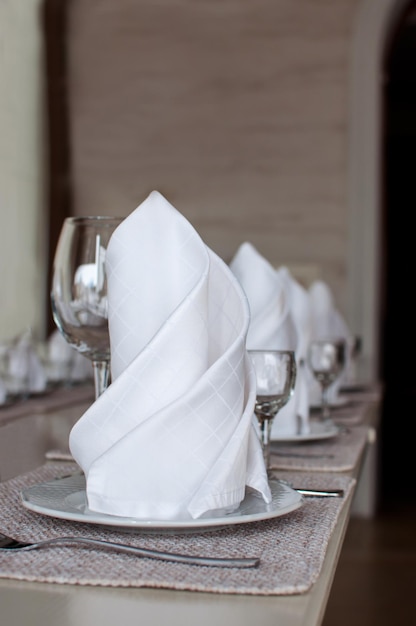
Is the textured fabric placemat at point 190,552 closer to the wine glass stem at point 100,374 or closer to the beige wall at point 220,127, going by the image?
the wine glass stem at point 100,374

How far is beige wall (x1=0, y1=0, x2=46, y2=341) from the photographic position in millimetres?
4277

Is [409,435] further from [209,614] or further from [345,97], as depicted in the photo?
[209,614]

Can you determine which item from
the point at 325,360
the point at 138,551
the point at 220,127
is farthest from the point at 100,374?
the point at 220,127

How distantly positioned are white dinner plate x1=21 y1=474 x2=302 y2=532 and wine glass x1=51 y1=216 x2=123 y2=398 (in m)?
0.16

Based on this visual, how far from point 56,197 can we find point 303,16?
5.05 ft

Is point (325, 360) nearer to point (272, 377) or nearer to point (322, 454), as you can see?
point (322, 454)

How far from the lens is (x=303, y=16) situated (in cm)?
429

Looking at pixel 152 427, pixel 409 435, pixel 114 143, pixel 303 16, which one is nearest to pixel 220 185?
pixel 114 143

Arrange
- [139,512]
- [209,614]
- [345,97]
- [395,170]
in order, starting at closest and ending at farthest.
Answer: [209,614], [139,512], [345,97], [395,170]

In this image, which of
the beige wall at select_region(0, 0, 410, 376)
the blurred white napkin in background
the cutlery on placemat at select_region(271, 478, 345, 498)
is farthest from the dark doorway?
the cutlery on placemat at select_region(271, 478, 345, 498)

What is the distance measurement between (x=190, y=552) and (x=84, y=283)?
37 centimetres

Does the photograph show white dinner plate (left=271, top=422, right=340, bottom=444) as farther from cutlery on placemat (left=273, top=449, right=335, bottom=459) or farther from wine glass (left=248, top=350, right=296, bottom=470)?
wine glass (left=248, top=350, right=296, bottom=470)

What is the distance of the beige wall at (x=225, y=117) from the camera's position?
429cm

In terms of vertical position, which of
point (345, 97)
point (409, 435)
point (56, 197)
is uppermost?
point (345, 97)
